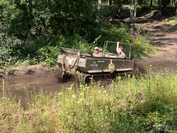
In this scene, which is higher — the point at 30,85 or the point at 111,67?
the point at 111,67

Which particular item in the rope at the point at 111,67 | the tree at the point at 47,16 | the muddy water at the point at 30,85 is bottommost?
the muddy water at the point at 30,85

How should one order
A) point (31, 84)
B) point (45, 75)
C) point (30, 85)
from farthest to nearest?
point (45, 75) < point (31, 84) < point (30, 85)

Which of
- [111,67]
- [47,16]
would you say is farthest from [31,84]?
[47,16]

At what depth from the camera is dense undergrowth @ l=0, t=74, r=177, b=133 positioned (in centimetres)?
488

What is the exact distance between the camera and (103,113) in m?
5.03

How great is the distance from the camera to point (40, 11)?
14.6 m

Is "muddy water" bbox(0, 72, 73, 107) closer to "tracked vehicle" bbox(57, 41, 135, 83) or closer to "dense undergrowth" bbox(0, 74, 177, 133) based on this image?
"tracked vehicle" bbox(57, 41, 135, 83)

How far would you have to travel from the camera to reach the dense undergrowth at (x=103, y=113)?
4.88m

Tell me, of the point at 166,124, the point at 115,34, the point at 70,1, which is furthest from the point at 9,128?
the point at 115,34

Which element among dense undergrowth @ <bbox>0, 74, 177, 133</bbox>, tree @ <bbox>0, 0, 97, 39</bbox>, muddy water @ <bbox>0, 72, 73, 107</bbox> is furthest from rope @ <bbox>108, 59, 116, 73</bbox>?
tree @ <bbox>0, 0, 97, 39</bbox>

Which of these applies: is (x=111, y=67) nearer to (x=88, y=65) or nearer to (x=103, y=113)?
(x=88, y=65)

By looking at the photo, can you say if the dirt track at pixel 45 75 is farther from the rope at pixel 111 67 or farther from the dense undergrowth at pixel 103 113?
the rope at pixel 111 67

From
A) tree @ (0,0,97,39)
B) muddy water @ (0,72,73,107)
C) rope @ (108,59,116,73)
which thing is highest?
tree @ (0,0,97,39)

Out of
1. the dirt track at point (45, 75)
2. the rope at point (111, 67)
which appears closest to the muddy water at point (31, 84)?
the dirt track at point (45, 75)
